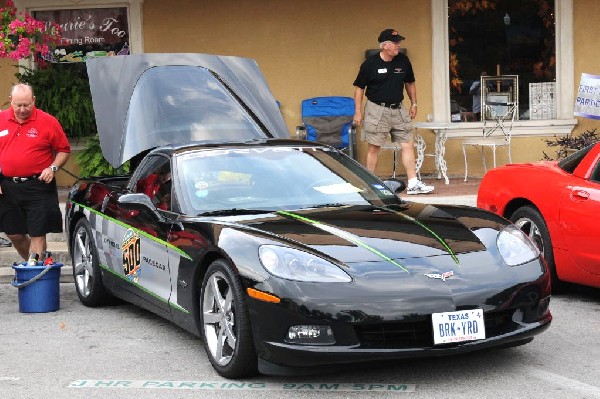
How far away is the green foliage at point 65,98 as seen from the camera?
1445cm

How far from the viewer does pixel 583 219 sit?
7871mm

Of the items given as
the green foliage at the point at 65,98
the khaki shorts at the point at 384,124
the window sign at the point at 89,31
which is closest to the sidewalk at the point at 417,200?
the khaki shorts at the point at 384,124

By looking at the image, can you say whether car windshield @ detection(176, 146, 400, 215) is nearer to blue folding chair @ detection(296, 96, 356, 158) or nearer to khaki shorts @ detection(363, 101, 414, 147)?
khaki shorts @ detection(363, 101, 414, 147)

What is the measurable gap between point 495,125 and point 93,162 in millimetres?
5350

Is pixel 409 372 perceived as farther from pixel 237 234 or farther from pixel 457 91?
pixel 457 91

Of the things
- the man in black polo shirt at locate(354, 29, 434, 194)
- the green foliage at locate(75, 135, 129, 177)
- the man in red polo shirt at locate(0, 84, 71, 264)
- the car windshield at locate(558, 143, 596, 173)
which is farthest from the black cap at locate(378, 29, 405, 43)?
the man in red polo shirt at locate(0, 84, 71, 264)

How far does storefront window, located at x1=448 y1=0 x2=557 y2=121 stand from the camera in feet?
48.9

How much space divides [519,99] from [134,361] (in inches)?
373

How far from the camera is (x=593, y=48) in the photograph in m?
14.8

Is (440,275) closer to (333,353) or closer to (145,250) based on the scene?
(333,353)

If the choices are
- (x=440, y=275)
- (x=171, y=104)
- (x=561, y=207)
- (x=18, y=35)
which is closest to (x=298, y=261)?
(x=440, y=275)

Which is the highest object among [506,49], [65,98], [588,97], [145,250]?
[506,49]

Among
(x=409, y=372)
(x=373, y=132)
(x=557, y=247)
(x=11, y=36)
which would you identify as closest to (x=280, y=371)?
(x=409, y=372)

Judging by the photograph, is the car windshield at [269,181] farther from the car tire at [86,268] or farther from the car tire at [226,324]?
the car tire at [86,268]
